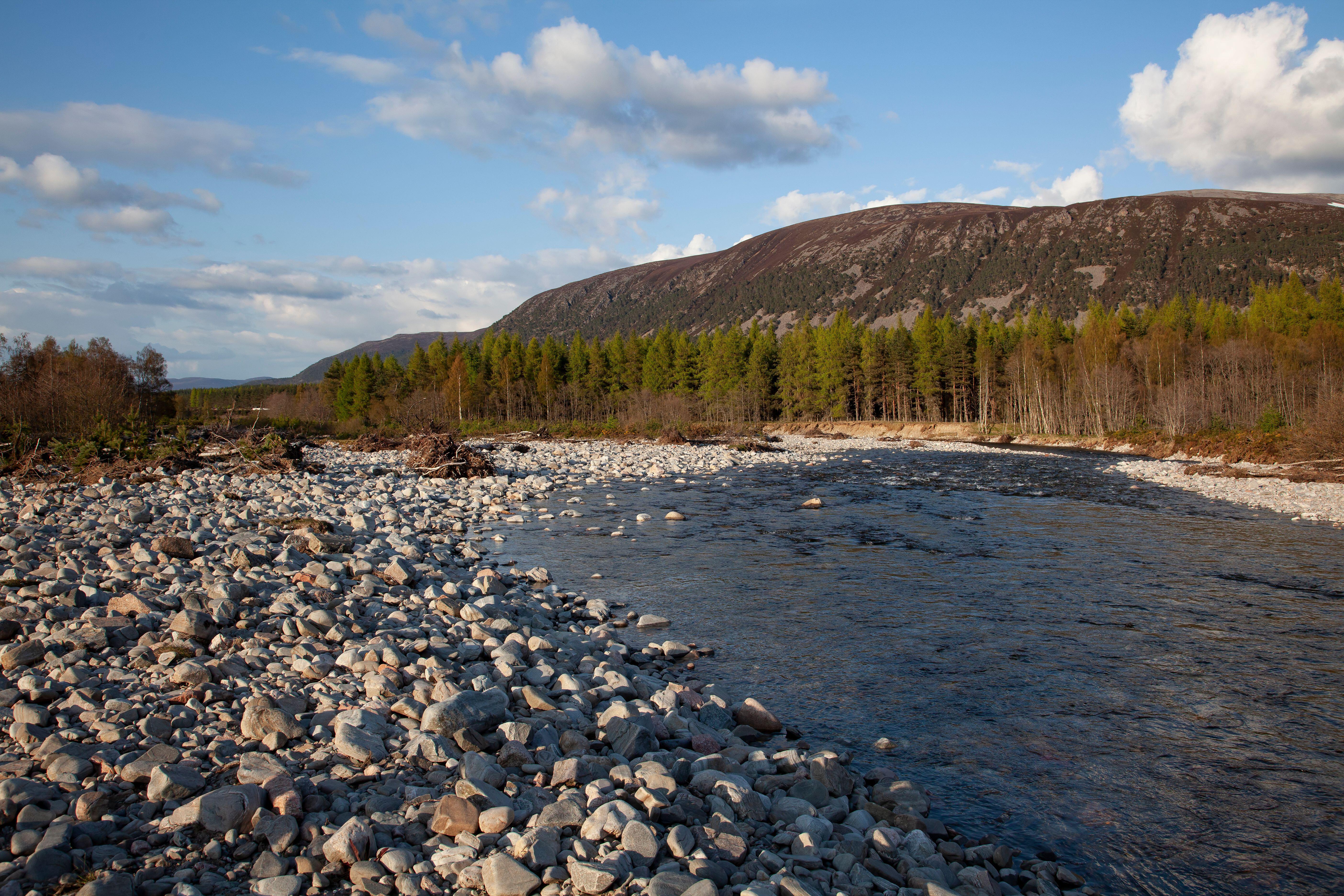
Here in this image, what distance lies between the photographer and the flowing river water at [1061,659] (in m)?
4.20

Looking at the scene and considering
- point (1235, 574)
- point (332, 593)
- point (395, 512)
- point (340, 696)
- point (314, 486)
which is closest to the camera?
point (340, 696)

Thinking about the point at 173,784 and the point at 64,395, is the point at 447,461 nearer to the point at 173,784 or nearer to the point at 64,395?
the point at 64,395

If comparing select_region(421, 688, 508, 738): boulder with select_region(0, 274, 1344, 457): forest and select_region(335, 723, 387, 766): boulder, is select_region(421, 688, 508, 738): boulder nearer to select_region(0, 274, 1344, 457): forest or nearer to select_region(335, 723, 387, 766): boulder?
select_region(335, 723, 387, 766): boulder

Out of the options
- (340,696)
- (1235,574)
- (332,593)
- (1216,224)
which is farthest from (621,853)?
(1216,224)

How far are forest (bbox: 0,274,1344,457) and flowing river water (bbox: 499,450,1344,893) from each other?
1852 cm

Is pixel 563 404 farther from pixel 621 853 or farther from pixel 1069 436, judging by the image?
pixel 621 853

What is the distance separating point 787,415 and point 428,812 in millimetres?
75973

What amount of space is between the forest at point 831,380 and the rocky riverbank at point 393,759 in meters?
22.4

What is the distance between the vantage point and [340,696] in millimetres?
4914

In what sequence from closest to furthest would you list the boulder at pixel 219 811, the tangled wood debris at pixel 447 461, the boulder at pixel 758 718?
the boulder at pixel 219 811 < the boulder at pixel 758 718 < the tangled wood debris at pixel 447 461

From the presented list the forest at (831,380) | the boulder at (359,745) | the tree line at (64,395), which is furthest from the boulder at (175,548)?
the forest at (831,380)

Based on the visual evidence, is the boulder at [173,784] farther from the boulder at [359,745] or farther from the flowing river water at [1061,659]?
the flowing river water at [1061,659]

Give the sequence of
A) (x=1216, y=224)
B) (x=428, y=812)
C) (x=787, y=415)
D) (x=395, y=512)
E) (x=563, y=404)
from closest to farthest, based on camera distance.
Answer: (x=428, y=812) → (x=395, y=512) → (x=787, y=415) → (x=563, y=404) → (x=1216, y=224)

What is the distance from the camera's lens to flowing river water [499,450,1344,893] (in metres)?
4.20
